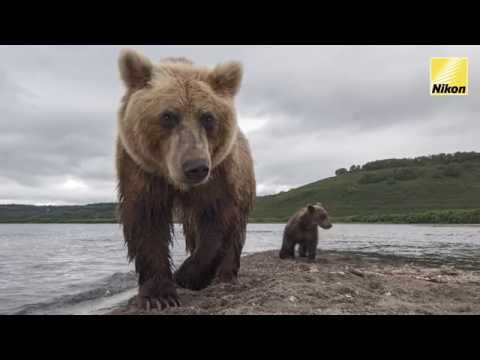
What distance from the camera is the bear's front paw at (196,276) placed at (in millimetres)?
5079

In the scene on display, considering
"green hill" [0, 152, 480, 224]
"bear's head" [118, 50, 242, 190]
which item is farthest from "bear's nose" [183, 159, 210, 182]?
"green hill" [0, 152, 480, 224]

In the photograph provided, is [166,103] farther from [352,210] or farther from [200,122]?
[352,210]

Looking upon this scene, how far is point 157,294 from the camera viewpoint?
4684 mm

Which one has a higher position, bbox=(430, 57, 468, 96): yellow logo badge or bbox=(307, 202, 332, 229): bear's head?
bbox=(430, 57, 468, 96): yellow logo badge

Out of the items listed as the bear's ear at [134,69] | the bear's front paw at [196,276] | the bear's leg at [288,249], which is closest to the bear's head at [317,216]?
the bear's leg at [288,249]

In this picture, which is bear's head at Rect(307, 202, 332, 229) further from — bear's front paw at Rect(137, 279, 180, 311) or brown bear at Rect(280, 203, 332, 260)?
bear's front paw at Rect(137, 279, 180, 311)

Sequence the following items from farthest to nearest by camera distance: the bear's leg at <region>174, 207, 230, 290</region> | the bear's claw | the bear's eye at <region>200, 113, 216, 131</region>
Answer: the bear's leg at <region>174, 207, 230, 290</region> < the bear's claw < the bear's eye at <region>200, 113, 216, 131</region>

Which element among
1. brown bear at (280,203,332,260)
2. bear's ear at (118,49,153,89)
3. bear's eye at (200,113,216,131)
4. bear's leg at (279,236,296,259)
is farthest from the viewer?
bear's leg at (279,236,296,259)

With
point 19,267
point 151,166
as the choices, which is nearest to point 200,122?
point 151,166

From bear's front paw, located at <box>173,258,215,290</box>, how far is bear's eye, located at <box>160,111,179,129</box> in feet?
5.70

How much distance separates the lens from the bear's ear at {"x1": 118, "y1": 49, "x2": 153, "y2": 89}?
14.7 feet

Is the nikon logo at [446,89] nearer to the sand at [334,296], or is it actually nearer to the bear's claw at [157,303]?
the sand at [334,296]

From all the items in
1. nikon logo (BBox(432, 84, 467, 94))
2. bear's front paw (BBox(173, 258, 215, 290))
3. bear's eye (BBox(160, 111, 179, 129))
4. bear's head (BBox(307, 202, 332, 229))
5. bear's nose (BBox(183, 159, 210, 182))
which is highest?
nikon logo (BBox(432, 84, 467, 94))
